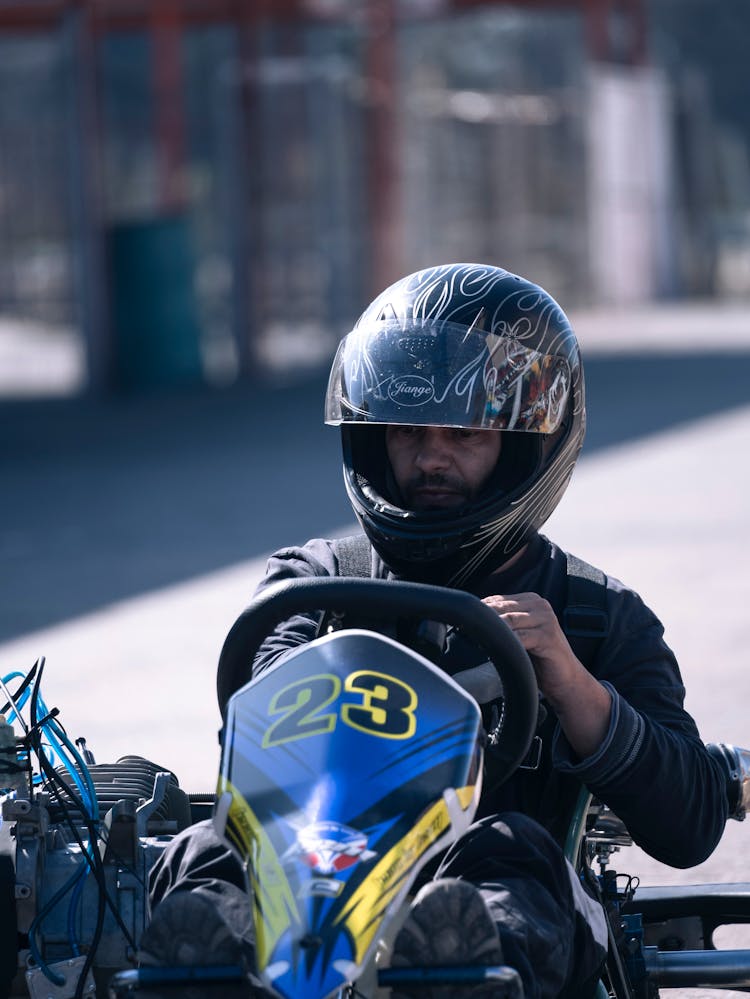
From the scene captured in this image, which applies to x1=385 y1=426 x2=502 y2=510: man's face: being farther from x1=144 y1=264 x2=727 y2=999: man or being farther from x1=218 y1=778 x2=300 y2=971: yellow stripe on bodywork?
x1=218 y1=778 x2=300 y2=971: yellow stripe on bodywork

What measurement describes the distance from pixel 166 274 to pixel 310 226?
217cm

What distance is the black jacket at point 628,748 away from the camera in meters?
2.77

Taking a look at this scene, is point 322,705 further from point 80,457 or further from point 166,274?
point 166,274

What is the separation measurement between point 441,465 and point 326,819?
29.9 inches

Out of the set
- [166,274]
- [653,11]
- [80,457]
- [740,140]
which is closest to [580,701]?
[80,457]

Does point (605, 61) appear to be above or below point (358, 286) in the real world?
above

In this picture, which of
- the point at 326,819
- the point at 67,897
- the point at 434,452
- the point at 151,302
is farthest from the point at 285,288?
the point at 326,819

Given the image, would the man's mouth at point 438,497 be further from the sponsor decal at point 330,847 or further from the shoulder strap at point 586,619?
the sponsor decal at point 330,847

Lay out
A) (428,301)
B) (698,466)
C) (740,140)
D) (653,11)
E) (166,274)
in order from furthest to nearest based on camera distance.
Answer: (653,11)
(740,140)
(166,274)
(698,466)
(428,301)

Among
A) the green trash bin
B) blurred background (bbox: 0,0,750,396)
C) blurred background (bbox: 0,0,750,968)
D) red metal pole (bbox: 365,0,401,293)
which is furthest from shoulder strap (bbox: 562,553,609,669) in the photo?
red metal pole (bbox: 365,0,401,293)

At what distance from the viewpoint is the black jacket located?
277 centimetres

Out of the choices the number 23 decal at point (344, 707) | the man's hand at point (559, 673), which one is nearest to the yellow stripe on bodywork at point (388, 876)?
the number 23 decal at point (344, 707)

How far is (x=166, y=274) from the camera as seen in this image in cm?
1611

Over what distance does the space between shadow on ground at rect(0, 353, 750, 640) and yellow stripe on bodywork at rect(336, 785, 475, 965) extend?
4.46 m
